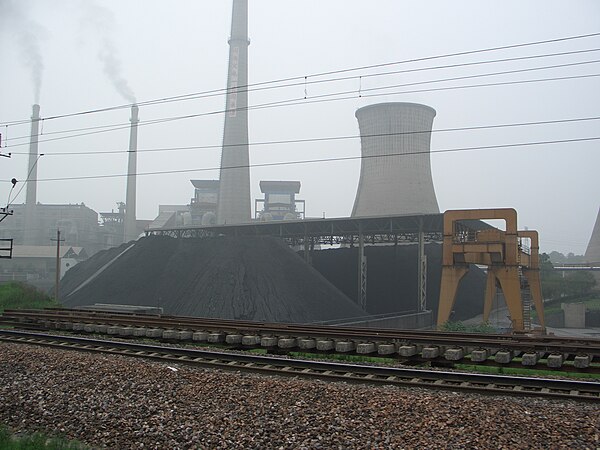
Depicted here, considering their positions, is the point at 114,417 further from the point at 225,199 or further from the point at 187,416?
the point at 225,199

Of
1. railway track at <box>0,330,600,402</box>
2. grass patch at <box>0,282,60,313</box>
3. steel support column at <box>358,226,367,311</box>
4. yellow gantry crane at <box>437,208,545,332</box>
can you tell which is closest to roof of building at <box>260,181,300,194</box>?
steel support column at <box>358,226,367,311</box>

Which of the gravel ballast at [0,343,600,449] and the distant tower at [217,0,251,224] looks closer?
the gravel ballast at [0,343,600,449]

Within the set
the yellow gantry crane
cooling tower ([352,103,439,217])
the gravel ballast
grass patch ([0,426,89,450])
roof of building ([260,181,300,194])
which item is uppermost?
roof of building ([260,181,300,194])

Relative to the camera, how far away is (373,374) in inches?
272

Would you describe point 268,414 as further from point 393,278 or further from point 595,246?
point 595,246

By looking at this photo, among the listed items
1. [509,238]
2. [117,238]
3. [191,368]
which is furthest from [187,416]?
[117,238]

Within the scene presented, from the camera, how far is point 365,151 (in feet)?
144

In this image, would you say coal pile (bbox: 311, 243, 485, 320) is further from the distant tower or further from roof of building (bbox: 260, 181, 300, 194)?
roof of building (bbox: 260, 181, 300, 194)

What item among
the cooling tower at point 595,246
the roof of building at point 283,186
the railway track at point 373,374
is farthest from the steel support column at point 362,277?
the roof of building at point 283,186

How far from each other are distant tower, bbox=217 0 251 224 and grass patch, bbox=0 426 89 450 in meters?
55.1

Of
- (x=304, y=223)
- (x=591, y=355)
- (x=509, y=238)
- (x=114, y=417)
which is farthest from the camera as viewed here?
(x=304, y=223)

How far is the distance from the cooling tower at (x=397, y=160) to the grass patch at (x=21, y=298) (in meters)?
26.4

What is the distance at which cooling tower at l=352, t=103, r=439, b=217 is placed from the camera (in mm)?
41750

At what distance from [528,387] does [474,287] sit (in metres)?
37.4
